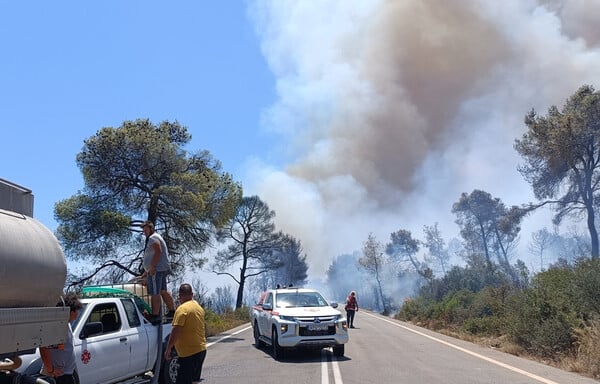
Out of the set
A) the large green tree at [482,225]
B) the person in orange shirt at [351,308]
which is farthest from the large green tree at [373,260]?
the person in orange shirt at [351,308]

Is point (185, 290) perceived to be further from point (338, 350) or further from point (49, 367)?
point (338, 350)

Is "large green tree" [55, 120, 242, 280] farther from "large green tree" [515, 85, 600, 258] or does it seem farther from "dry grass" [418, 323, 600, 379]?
"large green tree" [515, 85, 600, 258]

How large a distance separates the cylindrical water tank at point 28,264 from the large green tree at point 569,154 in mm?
28202

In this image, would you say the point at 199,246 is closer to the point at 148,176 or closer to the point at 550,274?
the point at 148,176

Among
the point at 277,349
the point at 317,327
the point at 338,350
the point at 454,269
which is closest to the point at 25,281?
the point at 317,327

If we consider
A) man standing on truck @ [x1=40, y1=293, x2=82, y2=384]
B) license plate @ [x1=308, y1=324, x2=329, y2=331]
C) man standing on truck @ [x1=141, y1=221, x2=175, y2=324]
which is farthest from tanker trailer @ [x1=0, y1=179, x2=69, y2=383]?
license plate @ [x1=308, y1=324, x2=329, y2=331]

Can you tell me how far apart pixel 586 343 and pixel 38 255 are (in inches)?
427

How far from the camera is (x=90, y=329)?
6.13m

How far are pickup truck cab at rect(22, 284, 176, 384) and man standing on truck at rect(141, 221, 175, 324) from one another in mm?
314

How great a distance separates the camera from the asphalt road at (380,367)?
9.18m

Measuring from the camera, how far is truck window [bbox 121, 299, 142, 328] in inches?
299

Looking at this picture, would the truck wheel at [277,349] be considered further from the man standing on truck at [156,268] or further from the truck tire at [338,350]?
the man standing on truck at [156,268]

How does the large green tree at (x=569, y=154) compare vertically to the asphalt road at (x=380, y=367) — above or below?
above

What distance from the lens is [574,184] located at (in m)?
30.8
